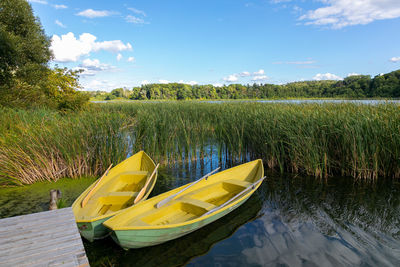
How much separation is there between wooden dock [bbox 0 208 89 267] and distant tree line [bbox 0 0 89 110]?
38.1 ft

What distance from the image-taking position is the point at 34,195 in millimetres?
4895

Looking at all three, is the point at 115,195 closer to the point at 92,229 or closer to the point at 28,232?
the point at 92,229

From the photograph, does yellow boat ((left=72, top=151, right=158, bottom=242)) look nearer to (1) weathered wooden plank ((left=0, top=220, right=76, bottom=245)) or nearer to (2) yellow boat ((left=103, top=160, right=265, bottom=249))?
(2) yellow boat ((left=103, top=160, right=265, bottom=249))

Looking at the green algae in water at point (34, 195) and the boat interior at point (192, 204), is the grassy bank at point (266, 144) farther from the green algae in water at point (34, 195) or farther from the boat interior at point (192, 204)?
the boat interior at point (192, 204)

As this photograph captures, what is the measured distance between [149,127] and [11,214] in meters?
3.78

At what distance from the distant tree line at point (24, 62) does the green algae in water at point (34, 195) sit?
8607 mm

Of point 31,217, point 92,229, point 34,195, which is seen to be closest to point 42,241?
point 31,217

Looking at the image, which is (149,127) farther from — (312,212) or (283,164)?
(312,212)

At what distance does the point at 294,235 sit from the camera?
375 cm

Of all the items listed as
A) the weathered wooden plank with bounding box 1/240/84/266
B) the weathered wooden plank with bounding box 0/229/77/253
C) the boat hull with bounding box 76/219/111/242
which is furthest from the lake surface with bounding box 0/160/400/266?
the weathered wooden plank with bounding box 1/240/84/266

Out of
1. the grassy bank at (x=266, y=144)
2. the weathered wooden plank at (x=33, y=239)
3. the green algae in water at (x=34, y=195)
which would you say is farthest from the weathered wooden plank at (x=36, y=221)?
the grassy bank at (x=266, y=144)

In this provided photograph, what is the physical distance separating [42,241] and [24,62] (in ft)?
45.8

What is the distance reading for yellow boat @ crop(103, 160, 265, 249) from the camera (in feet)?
9.59

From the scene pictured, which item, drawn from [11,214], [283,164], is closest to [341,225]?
[283,164]
